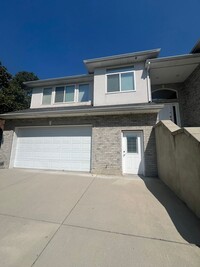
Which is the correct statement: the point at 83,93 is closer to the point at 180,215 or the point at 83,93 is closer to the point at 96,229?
the point at 96,229

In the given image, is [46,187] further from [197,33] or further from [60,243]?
[197,33]

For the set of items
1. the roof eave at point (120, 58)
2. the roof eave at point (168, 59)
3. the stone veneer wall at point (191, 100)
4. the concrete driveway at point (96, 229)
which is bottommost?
the concrete driveway at point (96, 229)

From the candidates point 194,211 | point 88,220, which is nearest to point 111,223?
point 88,220

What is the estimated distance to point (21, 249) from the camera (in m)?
1.95

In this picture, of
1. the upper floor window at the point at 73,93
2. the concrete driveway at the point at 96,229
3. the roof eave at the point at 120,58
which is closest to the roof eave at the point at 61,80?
the upper floor window at the point at 73,93

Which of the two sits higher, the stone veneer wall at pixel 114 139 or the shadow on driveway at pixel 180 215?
the stone veneer wall at pixel 114 139

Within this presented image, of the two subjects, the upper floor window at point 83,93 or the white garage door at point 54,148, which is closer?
the white garage door at point 54,148

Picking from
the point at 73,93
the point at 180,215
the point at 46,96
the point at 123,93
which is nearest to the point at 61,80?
the point at 73,93

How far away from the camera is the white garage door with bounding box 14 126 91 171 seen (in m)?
7.02

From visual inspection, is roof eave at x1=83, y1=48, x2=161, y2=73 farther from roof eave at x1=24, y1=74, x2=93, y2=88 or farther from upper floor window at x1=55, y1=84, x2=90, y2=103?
upper floor window at x1=55, y1=84, x2=90, y2=103

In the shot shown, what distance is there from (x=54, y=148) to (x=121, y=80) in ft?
19.0

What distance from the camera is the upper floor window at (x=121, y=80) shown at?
7.64m

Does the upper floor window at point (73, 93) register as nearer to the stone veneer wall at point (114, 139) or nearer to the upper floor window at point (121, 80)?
the upper floor window at point (121, 80)

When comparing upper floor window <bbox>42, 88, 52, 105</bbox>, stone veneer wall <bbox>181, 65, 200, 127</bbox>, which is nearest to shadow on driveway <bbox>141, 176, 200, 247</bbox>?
stone veneer wall <bbox>181, 65, 200, 127</bbox>
